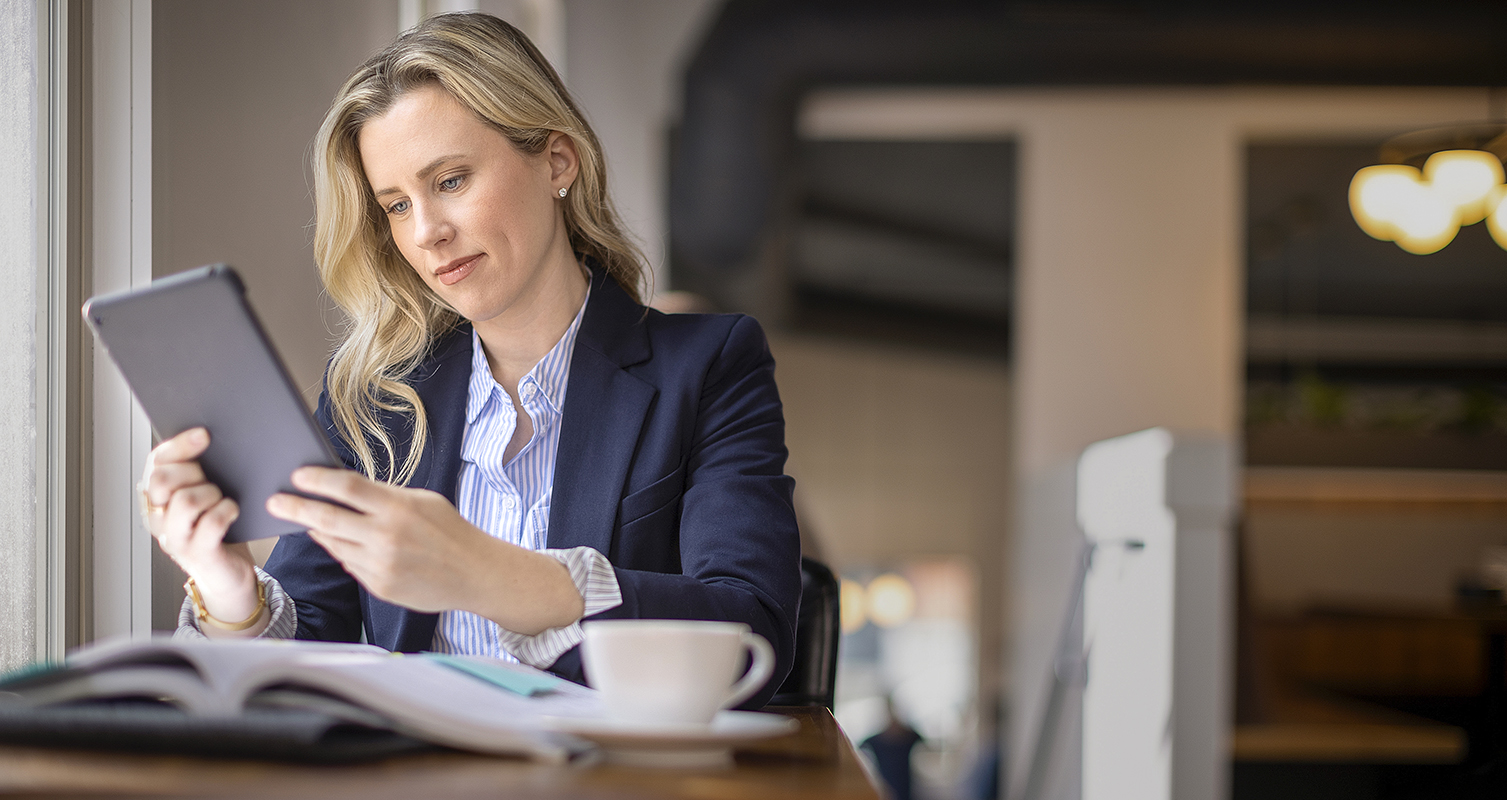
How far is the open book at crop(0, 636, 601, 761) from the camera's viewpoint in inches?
23.5

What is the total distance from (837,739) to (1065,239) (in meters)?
4.23

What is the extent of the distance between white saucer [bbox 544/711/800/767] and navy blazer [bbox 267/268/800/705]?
434 mm

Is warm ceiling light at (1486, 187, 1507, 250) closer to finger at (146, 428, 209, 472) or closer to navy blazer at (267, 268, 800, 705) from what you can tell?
navy blazer at (267, 268, 800, 705)

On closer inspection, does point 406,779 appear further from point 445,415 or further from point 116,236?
point 116,236

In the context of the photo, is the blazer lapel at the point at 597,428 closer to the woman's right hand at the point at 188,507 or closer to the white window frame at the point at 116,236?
the woman's right hand at the point at 188,507

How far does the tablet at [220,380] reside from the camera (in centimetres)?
78

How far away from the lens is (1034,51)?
3863mm

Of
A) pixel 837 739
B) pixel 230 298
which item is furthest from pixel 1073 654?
pixel 230 298

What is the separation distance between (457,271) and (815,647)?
52 cm

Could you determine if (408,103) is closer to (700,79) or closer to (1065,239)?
(700,79)

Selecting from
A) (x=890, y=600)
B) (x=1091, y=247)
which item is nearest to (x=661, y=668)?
(x=1091, y=247)

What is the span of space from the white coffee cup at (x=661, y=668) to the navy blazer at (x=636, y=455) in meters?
0.42

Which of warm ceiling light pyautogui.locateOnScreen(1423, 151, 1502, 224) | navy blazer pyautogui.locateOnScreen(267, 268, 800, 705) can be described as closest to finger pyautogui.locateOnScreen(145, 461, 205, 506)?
navy blazer pyautogui.locateOnScreen(267, 268, 800, 705)

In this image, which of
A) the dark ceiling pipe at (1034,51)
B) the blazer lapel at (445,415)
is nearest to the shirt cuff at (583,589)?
the blazer lapel at (445,415)
